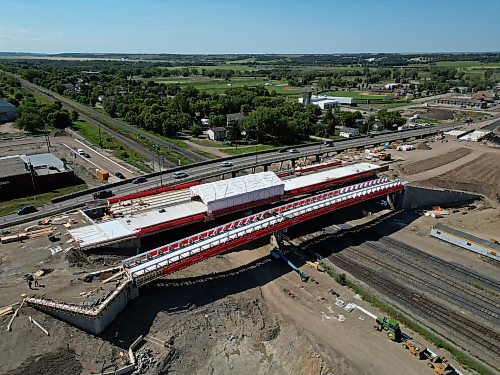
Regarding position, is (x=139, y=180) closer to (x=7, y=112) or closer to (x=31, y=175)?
(x=31, y=175)

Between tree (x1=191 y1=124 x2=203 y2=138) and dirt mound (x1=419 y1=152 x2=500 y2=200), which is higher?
tree (x1=191 y1=124 x2=203 y2=138)

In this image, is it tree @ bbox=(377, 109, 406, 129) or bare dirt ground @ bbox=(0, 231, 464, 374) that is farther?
tree @ bbox=(377, 109, 406, 129)

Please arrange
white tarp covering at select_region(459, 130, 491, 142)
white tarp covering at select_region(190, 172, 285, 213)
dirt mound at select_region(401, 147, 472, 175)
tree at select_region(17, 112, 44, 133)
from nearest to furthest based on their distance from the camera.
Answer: white tarp covering at select_region(190, 172, 285, 213) → dirt mound at select_region(401, 147, 472, 175) → white tarp covering at select_region(459, 130, 491, 142) → tree at select_region(17, 112, 44, 133)

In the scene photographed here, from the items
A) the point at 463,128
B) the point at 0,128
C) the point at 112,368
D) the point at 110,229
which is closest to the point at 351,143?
the point at 463,128

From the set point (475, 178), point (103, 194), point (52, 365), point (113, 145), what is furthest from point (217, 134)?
point (52, 365)

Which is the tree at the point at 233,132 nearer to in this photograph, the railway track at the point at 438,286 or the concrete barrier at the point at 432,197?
the concrete barrier at the point at 432,197

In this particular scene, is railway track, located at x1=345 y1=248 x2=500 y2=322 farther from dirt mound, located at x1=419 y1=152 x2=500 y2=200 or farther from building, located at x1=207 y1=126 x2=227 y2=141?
building, located at x1=207 y1=126 x2=227 y2=141

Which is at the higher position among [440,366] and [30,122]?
[30,122]

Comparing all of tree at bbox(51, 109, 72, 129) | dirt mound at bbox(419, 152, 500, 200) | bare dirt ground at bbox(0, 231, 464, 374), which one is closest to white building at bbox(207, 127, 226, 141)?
tree at bbox(51, 109, 72, 129)
